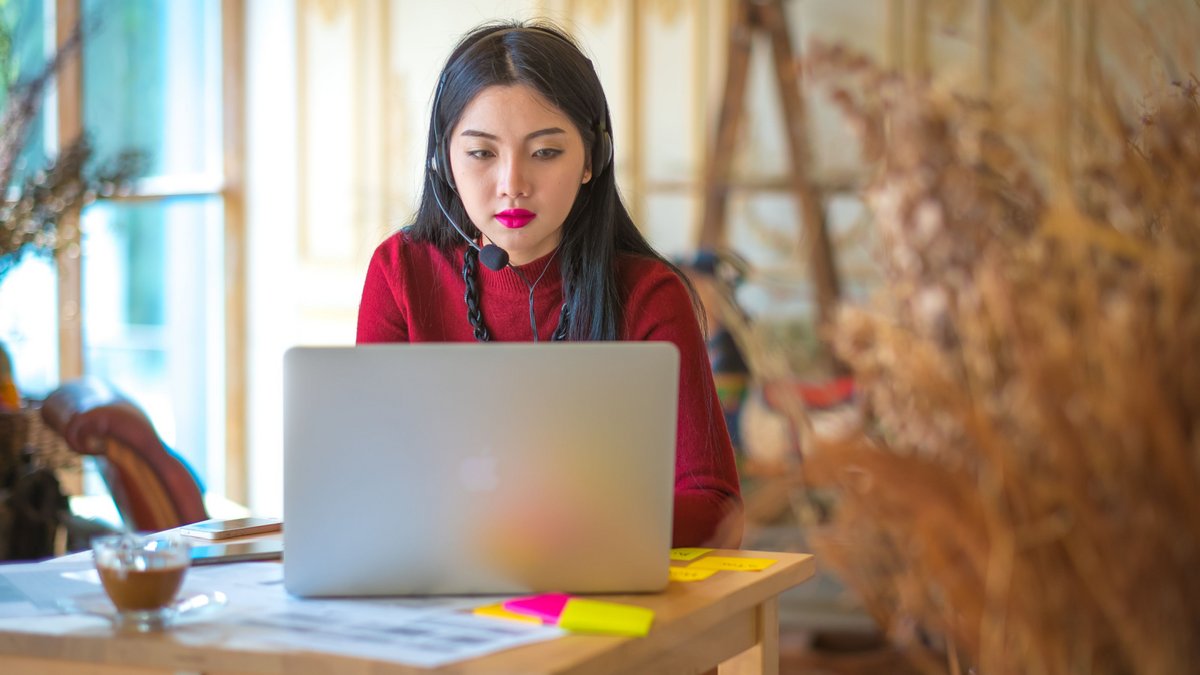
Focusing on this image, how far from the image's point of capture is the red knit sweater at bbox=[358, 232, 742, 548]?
163 cm

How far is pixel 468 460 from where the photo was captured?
1135 millimetres

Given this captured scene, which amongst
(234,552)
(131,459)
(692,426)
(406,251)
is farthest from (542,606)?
(131,459)

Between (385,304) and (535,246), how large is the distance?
251mm

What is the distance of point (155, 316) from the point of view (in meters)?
4.54

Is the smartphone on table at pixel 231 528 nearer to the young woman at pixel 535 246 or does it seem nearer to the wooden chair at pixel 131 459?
the young woman at pixel 535 246

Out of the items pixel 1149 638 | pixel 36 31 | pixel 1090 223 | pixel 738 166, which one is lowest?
pixel 1149 638

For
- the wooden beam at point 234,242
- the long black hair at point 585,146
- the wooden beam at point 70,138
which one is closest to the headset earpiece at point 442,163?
the long black hair at point 585,146

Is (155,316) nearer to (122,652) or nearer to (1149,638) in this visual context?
(122,652)

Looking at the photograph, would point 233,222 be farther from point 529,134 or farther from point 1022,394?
point 1022,394

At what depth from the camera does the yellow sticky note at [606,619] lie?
107cm

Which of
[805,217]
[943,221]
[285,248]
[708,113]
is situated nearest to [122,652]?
[943,221]

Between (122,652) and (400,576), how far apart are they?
9.6 inches

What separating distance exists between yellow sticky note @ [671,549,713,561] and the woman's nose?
50 centimetres

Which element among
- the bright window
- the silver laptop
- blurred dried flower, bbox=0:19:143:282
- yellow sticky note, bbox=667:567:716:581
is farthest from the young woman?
the bright window
